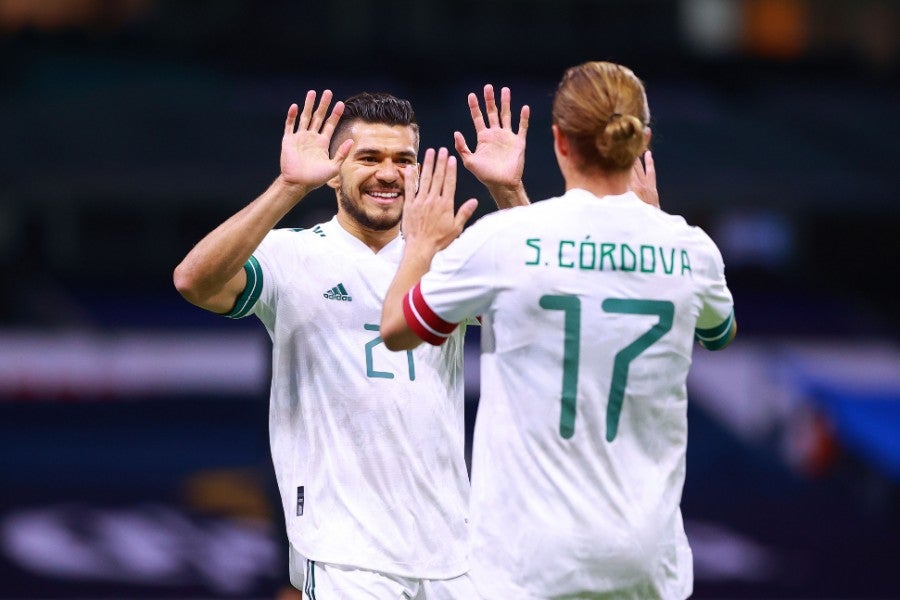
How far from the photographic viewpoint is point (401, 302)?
4.01 metres

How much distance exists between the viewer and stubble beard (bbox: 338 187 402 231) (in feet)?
17.0

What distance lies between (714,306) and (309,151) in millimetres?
1398

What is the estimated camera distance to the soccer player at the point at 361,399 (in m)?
4.92

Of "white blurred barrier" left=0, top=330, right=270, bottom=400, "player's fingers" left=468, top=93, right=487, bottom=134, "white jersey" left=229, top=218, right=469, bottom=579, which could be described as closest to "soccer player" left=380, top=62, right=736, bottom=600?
"player's fingers" left=468, top=93, right=487, bottom=134

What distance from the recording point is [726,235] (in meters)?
18.5

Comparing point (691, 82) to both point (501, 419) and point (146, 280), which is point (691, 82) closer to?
point (146, 280)

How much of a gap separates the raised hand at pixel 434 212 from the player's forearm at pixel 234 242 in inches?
20.9

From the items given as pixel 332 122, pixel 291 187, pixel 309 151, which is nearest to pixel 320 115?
pixel 332 122

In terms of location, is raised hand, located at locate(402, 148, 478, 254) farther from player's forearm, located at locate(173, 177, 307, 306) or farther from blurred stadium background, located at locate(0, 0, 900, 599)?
blurred stadium background, located at locate(0, 0, 900, 599)

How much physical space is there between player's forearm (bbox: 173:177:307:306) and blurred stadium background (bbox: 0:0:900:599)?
129 inches

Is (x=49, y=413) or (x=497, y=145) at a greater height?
(x=497, y=145)

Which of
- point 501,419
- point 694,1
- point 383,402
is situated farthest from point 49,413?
point 694,1

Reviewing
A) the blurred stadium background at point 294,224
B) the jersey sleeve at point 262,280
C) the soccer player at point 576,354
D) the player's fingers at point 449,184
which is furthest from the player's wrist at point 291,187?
the blurred stadium background at point 294,224

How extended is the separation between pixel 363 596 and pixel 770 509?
6.56 metres
